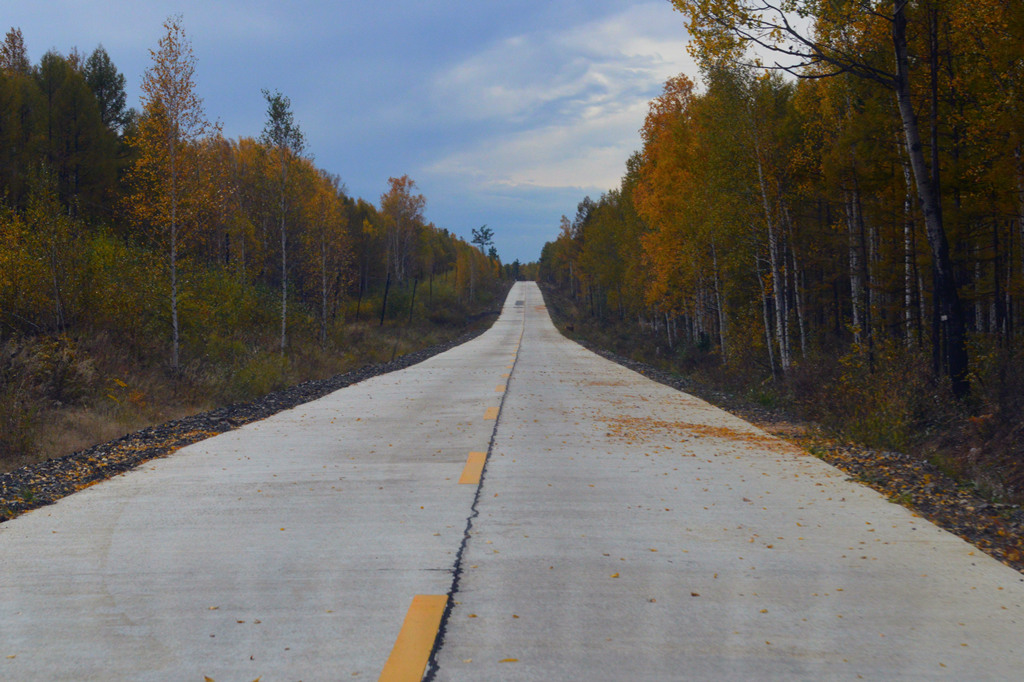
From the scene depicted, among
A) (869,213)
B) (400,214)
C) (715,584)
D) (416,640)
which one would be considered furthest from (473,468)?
(400,214)

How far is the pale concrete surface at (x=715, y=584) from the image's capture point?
3439 millimetres

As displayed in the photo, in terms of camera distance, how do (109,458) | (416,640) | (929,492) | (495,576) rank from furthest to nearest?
(109,458) → (929,492) → (495,576) → (416,640)

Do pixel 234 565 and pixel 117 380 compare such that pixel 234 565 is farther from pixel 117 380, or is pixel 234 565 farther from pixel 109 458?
pixel 117 380

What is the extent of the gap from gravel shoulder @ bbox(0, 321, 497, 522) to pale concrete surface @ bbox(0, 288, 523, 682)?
1.21 ft

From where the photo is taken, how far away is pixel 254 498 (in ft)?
21.9

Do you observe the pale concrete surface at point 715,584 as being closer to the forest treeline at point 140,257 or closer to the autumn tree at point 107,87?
the forest treeline at point 140,257

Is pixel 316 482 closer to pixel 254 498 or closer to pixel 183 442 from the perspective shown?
pixel 254 498

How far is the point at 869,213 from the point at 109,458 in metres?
19.1

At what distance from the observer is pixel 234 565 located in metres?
4.80

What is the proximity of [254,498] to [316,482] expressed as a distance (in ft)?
2.64

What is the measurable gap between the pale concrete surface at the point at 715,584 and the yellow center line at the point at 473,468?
15 cm

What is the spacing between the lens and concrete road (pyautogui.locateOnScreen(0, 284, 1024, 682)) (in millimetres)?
3459

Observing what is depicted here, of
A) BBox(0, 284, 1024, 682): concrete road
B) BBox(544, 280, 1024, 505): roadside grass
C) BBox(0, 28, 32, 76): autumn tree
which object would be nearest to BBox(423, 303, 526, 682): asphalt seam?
BBox(0, 284, 1024, 682): concrete road

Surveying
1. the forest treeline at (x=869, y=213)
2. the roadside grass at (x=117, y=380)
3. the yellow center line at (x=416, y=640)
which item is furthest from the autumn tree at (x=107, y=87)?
the yellow center line at (x=416, y=640)
